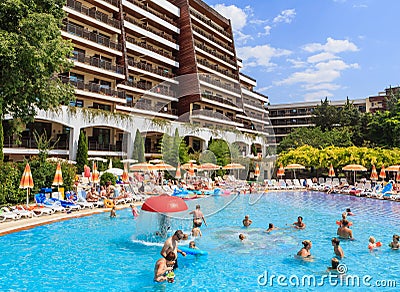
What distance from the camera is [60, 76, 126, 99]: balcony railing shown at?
103ft

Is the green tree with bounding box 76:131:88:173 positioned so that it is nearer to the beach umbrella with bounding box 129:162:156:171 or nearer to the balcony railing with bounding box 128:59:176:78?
the beach umbrella with bounding box 129:162:156:171

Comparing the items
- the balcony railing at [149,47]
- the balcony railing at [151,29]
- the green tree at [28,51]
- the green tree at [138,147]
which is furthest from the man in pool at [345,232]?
the balcony railing at [151,29]

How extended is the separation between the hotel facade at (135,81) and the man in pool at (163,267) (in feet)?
42.6

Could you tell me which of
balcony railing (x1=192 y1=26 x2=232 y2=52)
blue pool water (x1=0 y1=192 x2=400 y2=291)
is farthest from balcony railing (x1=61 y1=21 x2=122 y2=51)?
blue pool water (x1=0 y1=192 x2=400 y2=291)

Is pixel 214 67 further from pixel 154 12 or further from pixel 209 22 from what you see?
pixel 154 12

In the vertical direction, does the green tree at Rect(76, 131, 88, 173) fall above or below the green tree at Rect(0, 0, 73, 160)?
below

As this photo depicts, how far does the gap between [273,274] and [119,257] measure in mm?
4592

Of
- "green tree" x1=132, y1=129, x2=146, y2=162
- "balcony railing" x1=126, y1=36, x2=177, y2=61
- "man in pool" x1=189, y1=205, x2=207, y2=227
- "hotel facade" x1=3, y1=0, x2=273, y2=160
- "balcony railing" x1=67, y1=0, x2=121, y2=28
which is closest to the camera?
"man in pool" x1=189, y1=205, x2=207, y2=227

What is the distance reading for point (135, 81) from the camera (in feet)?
136

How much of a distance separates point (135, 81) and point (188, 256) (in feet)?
110

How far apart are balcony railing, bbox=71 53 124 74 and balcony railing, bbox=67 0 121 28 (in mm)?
4405

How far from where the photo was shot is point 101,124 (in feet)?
96.9

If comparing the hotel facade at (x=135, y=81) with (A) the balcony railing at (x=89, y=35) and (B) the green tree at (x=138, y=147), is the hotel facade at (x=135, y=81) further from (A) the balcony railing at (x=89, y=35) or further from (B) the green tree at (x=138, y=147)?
(B) the green tree at (x=138, y=147)

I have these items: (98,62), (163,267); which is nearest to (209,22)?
(98,62)
